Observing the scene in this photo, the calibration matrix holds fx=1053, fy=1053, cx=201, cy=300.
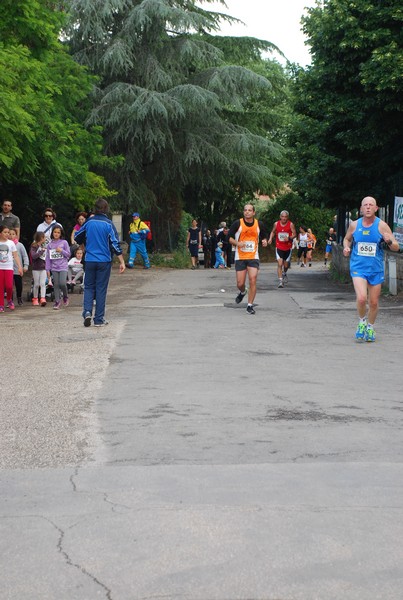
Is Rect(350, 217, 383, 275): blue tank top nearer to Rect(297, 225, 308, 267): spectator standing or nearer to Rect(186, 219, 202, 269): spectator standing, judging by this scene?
Rect(186, 219, 202, 269): spectator standing

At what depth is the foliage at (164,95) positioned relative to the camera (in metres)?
37.5

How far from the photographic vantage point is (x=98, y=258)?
14797 millimetres

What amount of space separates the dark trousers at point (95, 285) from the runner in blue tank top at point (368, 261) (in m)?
3.63

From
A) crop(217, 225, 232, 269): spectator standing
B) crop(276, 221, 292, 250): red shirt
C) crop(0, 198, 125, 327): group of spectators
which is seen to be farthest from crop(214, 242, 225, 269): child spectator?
crop(0, 198, 125, 327): group of spectators

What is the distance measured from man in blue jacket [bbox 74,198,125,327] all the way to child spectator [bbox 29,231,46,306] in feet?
11.1

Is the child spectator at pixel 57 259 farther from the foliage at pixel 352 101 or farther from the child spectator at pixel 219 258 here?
the child spectator at pixel 219 258

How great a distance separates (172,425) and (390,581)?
346 centimetres

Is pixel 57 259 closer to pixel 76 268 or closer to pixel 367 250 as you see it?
pixel 76 268

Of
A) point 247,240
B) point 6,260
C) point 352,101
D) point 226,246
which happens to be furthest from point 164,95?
point 6,260

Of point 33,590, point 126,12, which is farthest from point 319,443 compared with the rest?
point 126,12

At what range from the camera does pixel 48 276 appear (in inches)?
761

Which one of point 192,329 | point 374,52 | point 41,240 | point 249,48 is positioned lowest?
point 192,329

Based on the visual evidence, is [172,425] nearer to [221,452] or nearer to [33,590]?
[221,452]

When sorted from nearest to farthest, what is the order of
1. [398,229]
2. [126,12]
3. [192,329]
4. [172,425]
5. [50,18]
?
[172,425] → [192,329] → [398,229] → [50,18] → [126,12]
